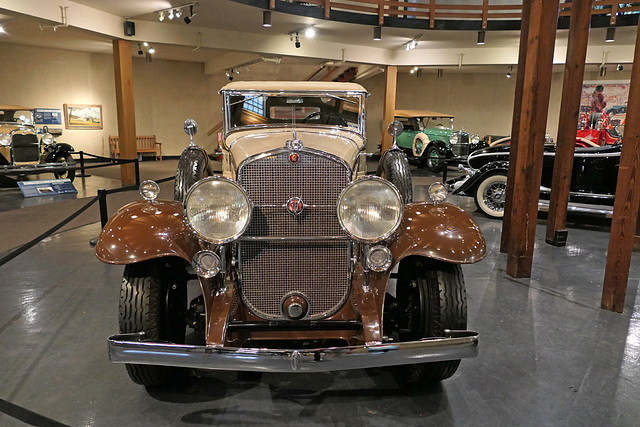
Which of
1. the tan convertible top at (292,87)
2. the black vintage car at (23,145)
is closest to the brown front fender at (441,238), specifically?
the tan convertible top at (292,87)

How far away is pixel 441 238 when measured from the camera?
2.09 m

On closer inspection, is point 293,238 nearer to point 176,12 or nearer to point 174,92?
point 176,12

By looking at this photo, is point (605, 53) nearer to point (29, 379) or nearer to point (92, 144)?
point (29, 379)

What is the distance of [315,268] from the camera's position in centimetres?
213

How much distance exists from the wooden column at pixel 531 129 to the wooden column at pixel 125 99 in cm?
749

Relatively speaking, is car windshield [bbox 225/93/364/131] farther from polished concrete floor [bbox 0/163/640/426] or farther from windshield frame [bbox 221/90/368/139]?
polished concrete floor [bbox 0/163/640/426]

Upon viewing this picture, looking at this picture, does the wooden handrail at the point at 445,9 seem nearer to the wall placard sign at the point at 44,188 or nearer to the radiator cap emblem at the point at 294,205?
the wall placard sign at the point at 44,188

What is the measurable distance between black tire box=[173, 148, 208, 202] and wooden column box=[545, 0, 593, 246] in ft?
12.0

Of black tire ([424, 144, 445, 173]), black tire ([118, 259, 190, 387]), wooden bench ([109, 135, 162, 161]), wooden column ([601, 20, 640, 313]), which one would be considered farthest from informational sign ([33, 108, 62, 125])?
wooden column ([601, 20, 640, 313])

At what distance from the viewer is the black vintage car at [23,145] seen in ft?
26.3

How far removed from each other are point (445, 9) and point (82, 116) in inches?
427

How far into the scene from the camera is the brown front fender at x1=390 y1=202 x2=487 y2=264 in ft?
6.68

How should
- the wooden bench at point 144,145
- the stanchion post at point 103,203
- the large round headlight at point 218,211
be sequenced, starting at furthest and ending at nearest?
the wooden bench at point 144,145 → the stanchion post at point 103,203 → the large round headlight at point 218,211

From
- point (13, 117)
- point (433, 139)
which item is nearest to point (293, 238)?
point (13, 117)
